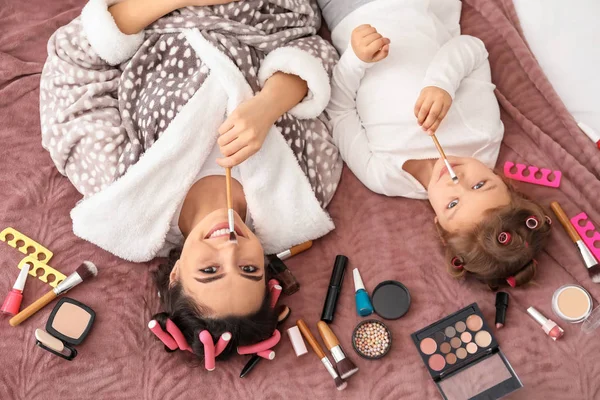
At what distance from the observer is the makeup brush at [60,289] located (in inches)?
40.4

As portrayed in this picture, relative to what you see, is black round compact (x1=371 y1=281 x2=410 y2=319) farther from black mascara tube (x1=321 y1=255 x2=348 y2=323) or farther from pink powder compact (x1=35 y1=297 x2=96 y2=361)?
pink powder compact (x1=35 y1=297 x2=96 y2=361)

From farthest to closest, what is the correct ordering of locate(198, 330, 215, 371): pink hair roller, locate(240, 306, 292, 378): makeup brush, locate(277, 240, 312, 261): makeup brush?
locate(277, 240, 312, 261): makeup brush → locate(240, 306, 292, 378): makeup brush → locate(198, 330, 215, 371): pink hair roller

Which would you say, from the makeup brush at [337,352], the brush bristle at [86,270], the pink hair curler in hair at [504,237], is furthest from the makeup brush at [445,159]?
the brush bristle at [86,270]

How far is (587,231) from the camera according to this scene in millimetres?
1089

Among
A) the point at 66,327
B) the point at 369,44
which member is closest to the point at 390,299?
the point at 369,44

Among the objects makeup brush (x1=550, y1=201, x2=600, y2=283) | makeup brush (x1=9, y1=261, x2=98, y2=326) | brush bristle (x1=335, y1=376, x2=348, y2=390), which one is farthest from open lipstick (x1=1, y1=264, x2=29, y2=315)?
makeup brush (x1=550, y1=201, x2=600, y2=283)

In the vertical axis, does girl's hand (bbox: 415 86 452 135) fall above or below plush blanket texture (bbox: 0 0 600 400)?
above

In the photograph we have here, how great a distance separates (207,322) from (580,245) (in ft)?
2.27

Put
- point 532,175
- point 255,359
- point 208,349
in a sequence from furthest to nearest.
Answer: point 532,175, point 255,359, point 208,349

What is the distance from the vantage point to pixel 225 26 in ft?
3.59

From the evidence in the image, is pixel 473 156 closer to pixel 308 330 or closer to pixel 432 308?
pixel 432 308

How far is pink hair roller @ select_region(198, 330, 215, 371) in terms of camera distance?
0.92m

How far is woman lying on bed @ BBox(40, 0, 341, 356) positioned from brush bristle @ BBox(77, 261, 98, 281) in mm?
42

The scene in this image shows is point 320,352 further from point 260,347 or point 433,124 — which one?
point 433,124
